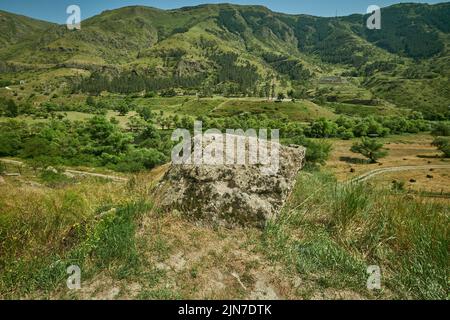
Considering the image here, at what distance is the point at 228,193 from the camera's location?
6.19m

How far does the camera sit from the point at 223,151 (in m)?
6.82

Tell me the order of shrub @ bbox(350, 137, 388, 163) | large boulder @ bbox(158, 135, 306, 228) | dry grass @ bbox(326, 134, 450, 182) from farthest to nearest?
shrub @ bbox(350, 137, 388, 163) → dry grass @ bbox(326, 134, 450, 182) → large boulder @ bbox(158, 135, 306, 228)

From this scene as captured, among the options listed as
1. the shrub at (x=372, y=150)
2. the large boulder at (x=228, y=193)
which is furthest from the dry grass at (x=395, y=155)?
the large boulder at (x=228, y=193)

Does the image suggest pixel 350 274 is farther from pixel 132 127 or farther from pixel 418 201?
pixel 132 127

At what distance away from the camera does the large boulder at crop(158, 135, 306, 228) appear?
235 inches

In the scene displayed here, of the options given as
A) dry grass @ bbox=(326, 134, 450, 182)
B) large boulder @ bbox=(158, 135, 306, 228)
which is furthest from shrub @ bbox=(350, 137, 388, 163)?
large boulder @ bbox=(158, 135, 306, 228)

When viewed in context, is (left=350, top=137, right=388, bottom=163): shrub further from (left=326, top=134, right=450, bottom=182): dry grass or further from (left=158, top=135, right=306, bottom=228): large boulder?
(left=158, top=135, right=306, bottom=228): large boulder

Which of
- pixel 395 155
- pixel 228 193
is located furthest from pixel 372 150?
pixel 228 193

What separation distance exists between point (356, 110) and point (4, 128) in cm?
15140

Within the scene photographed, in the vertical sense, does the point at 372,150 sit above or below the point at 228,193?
below

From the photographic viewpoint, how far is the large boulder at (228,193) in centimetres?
596

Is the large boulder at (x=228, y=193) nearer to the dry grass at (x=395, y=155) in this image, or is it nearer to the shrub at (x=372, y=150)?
the dry grass at (x=395, y=155)

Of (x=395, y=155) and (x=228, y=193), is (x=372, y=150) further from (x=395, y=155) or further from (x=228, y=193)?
(x=228, y=193)
